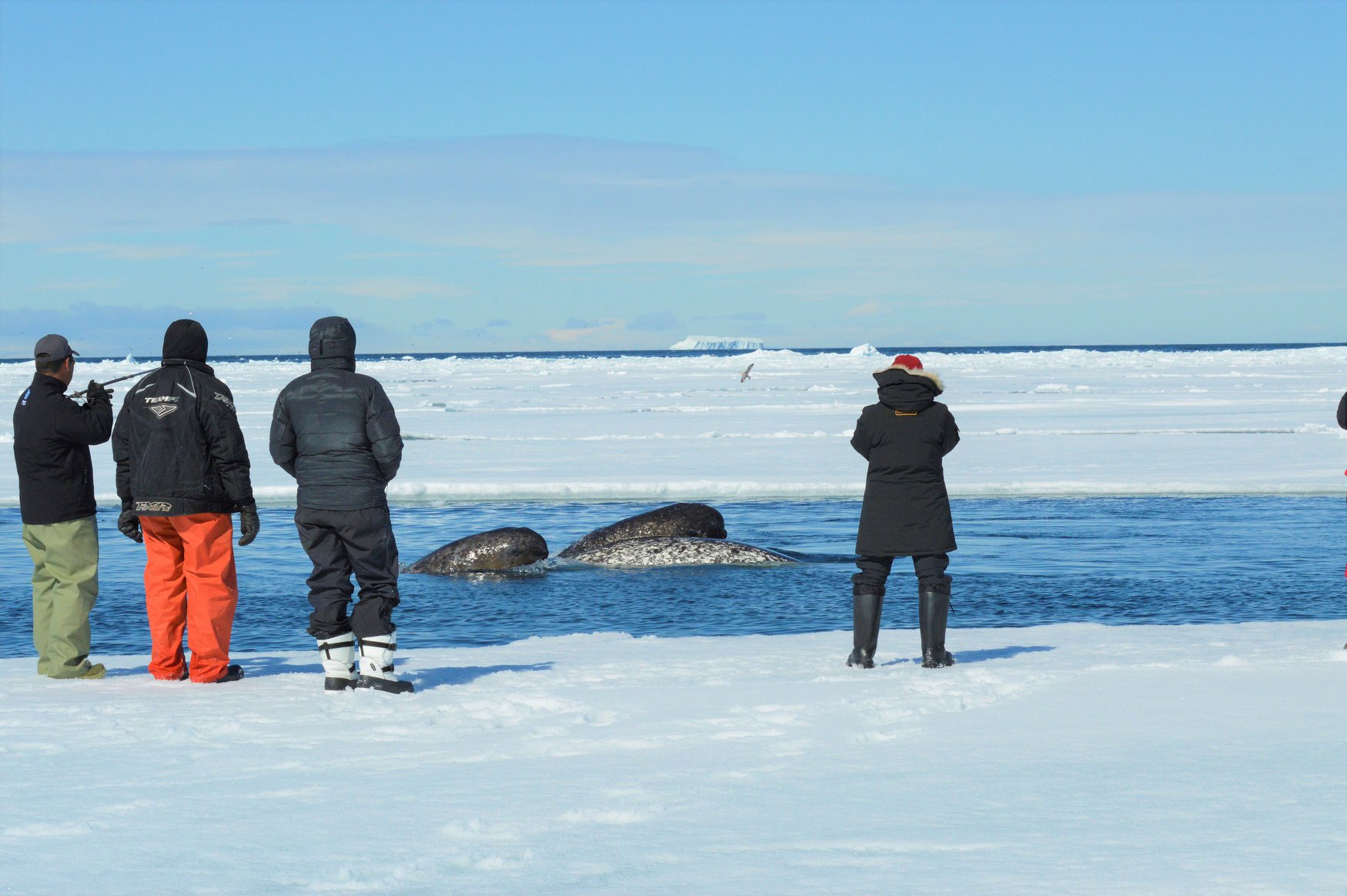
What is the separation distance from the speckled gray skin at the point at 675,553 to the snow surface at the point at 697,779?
18.6ft

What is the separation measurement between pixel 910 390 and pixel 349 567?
2.80 m

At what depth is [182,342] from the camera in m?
6.23

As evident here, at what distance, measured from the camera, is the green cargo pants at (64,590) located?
6.43 meters

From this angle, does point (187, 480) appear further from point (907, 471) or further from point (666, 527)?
point (666, 527)

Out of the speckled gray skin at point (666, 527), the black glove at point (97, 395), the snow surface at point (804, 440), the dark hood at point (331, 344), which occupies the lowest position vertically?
the speckled gray skin at point (666, 527)

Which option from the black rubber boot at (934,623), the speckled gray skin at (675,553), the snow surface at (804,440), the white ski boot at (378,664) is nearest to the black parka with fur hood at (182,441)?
the white ski boot at (378,664)

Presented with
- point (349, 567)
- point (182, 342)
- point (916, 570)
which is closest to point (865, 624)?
point (916, 570)

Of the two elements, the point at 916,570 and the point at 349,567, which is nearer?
the point at 349,567

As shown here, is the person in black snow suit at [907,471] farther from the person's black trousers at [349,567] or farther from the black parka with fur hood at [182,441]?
the black parka with fur hood at [182,441]

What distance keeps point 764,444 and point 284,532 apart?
12868mm

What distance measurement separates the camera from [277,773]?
489cm

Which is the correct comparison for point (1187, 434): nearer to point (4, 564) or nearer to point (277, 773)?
point (4, 564)

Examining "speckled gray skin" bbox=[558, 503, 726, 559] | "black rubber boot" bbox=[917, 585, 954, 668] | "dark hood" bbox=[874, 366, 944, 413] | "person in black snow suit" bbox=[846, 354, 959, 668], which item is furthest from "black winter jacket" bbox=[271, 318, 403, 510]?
"speckled gray skin" bbox=[558, 503, 726, 559]

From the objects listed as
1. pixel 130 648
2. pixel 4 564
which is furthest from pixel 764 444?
pixel 130 648
